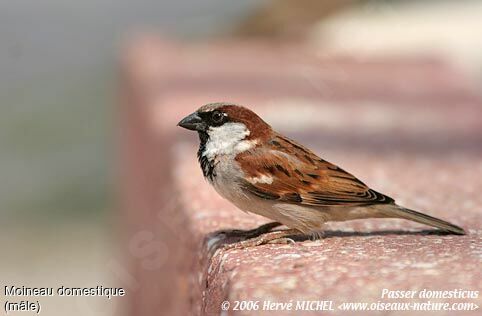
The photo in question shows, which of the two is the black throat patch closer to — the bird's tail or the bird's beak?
the bird's beak

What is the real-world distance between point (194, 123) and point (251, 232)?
370mm

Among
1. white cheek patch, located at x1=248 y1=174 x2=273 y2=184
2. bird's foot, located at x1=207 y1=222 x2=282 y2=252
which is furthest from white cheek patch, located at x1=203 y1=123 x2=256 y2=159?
bird's foot, located at x1=207 y1=222 x2=282 y2=252

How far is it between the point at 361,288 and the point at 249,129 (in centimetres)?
96

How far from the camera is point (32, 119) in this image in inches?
609

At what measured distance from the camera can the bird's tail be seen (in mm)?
2896

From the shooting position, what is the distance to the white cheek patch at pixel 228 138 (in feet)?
9.89

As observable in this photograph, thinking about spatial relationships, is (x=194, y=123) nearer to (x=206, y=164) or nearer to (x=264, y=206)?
(x=206, y=164)

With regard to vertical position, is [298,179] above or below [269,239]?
above

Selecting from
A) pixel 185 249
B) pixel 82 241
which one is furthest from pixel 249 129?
pixel 82 241

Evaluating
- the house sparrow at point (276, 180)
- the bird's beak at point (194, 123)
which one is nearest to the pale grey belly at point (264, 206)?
the house sparrow at point (276, 180)

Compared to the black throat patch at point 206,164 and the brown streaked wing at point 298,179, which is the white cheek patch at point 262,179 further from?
the black throat patch at point 206,164

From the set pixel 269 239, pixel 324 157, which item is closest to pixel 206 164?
pixel 269 239

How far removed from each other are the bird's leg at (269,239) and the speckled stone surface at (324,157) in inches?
1.4

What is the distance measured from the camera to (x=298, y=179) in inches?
118
